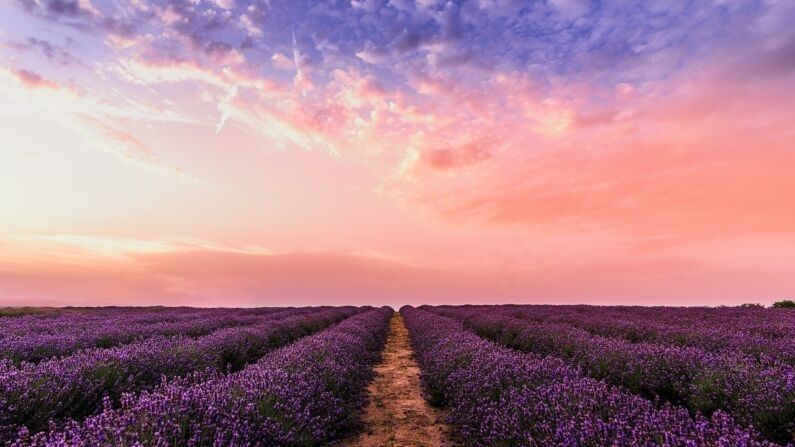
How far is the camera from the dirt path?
5.36 meters

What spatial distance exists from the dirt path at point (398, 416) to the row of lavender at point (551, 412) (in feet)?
1.20

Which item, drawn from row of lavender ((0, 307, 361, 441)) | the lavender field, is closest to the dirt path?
the lavender field

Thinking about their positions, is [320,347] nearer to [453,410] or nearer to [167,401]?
[453,410]

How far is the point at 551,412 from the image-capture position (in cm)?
380

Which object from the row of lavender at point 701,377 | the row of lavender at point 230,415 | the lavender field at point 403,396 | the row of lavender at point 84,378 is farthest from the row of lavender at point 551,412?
the row of lavender at point 84,378

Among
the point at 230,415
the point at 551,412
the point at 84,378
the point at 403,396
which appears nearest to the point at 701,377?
the point at 551,412

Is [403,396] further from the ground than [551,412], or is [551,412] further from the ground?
[551,412]

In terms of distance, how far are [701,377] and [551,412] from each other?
2.77 m

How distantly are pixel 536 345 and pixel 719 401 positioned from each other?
5104 millimetres

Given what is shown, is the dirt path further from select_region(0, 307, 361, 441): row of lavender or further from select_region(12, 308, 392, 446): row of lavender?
select_region(0, 307, 361, 441): row of lavender

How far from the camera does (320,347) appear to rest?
302 inches

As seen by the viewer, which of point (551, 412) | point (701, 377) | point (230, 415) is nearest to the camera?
point (230, 415)

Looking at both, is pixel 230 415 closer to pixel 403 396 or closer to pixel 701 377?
pixel 403 396

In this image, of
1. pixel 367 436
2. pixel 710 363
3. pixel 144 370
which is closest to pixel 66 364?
pixel 144 370
